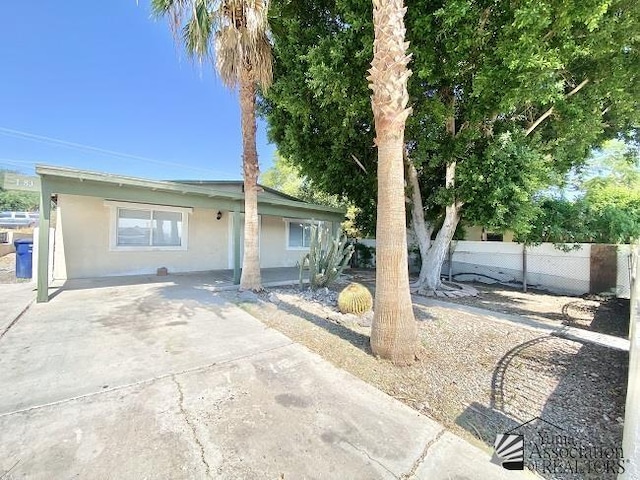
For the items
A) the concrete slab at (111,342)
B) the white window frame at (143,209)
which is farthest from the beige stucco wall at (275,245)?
the concrete slab at (111,342)

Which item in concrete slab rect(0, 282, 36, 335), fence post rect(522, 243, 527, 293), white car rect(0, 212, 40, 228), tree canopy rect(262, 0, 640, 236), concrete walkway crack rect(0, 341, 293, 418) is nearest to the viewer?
concrete walkway crack rect(0, 341, 293, 418)

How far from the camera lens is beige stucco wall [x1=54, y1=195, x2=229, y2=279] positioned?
8.84 m

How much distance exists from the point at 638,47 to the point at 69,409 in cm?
1179

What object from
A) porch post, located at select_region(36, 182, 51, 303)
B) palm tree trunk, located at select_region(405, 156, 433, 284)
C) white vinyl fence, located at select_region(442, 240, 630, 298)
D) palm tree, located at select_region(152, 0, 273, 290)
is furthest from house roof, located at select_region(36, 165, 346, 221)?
white vinyl fence, located at select_region(442, 240, 630, 298)

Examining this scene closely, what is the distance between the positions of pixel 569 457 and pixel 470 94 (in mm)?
7253

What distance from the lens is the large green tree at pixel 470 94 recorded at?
5.86 meters

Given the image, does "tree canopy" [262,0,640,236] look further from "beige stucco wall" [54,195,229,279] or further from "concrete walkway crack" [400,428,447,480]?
"concrete walkway crack" [400,428,447,480]

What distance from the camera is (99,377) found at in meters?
3.37

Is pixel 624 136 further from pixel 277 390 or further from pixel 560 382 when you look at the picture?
pixel 277 390

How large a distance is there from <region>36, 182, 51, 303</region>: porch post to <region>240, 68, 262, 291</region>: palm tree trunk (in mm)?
4132

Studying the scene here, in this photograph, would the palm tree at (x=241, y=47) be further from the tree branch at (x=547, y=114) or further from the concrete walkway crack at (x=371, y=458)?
the tree branch at (x=547, y=114)

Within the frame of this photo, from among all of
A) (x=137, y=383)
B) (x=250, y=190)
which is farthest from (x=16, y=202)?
(x=137, y=383)

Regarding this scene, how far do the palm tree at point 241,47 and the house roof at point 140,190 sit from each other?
1720 mm

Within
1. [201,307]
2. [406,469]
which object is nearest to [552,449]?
[406,469]
